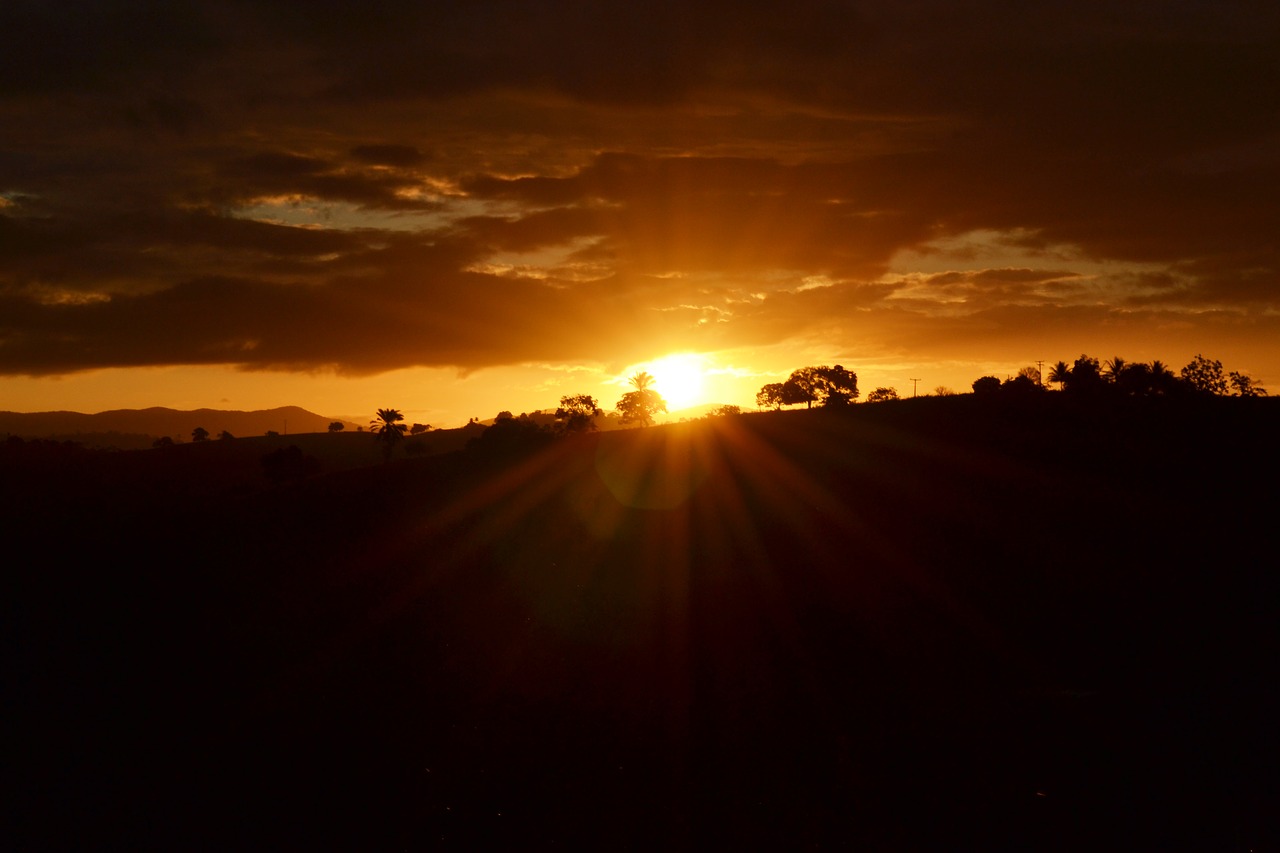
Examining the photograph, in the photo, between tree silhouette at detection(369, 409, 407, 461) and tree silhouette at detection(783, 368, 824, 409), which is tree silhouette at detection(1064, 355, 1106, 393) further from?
tree silhouette at detection(369, 409, 407, 461)

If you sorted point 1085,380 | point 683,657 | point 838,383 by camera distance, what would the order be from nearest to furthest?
1. point 683,657
2. point 1085,380
3. point 838,383

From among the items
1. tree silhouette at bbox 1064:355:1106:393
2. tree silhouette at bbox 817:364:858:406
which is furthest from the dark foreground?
tree silhouette at bbox 817:364:858:406

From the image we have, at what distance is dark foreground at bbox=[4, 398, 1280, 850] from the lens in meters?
18.6

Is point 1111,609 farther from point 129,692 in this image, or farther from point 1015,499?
point 129,692

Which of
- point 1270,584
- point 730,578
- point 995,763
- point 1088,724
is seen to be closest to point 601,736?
point 995,763

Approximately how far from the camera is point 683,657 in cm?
2933

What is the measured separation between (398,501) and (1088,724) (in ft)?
140

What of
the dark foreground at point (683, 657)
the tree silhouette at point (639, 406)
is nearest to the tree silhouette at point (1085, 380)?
the dark foreground at point (683, 657)

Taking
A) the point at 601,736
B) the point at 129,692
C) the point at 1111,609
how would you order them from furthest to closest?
the point at 1111,609 < the point at 129,692 < the point at 601,736

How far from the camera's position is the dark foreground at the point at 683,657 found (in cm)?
1861

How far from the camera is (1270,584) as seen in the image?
3491cm

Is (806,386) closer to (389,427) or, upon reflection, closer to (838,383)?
(838,383)

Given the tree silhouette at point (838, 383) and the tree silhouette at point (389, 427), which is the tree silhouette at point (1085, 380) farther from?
the tree silhouette at point (389, 427)

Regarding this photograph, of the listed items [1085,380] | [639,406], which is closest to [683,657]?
[1085,380]
